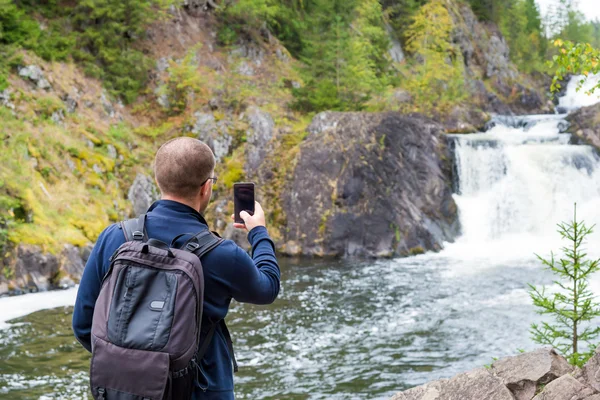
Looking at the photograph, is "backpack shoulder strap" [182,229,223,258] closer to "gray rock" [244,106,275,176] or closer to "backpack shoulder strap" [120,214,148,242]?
"backpack shoulder strap" [120,214,148,242]

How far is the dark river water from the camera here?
8133mm

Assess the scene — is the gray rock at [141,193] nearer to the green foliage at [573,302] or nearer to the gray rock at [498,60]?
the green foliage at [573,302]

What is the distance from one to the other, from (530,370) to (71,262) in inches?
457

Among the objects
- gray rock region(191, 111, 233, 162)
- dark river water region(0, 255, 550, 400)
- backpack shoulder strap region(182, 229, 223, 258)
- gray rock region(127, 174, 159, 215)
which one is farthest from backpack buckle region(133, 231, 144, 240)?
gray rock region(191, 111, 233, 162)

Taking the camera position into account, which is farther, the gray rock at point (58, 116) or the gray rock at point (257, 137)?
the gray rock at point (257, 137)

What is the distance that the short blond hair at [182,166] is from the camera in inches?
101

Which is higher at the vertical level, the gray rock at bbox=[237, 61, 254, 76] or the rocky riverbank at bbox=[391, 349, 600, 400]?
the gray rock at bbox=[237, 61, 254, 76]

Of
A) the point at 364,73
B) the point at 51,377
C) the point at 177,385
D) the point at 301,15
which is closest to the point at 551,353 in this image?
the point at 177,385

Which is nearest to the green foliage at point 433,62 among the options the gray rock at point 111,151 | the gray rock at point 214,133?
the gray rock at point 214,133

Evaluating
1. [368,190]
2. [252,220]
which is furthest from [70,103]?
[252,220]

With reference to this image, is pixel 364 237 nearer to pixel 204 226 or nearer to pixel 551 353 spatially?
pixel 551 353

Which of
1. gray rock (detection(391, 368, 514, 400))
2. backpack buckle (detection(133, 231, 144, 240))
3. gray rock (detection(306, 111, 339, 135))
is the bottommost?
gray rock (detection(391, 368, 514, 400))

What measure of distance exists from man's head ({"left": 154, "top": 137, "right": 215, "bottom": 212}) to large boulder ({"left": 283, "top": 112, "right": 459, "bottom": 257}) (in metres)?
16.2

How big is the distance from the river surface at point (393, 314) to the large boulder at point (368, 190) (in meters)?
0.96
